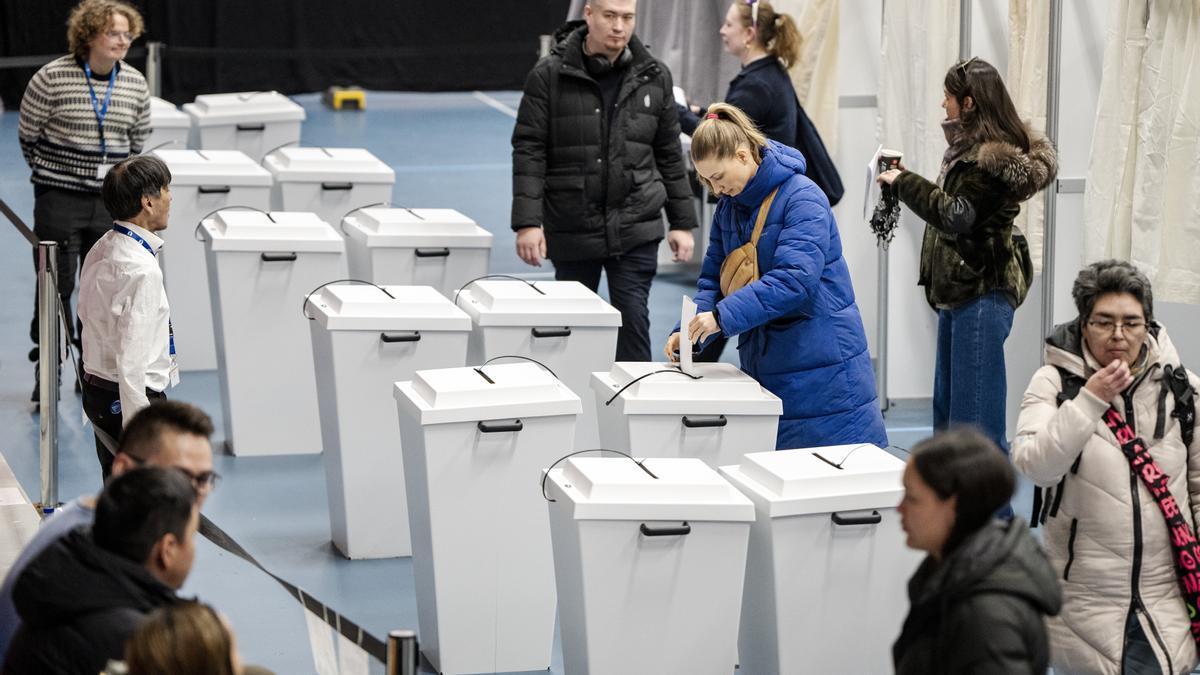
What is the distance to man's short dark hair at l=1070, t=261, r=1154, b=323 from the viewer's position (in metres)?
3.69

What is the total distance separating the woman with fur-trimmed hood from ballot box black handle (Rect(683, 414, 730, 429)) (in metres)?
1.21

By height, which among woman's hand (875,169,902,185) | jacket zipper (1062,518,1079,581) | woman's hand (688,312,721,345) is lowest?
jacket zipper (1062,518,1079,581)

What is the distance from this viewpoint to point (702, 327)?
454 cm

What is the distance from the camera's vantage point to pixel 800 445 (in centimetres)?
466

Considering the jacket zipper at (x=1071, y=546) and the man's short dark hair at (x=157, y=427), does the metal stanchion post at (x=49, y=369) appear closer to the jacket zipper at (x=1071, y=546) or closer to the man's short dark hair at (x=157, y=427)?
the man's short dark hair at (x=157, y=427)

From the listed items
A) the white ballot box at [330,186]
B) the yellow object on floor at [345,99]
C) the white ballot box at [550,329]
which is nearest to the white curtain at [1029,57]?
the white ballot box at [550,329]

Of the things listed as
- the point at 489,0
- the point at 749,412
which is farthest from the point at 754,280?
the point at 489,0

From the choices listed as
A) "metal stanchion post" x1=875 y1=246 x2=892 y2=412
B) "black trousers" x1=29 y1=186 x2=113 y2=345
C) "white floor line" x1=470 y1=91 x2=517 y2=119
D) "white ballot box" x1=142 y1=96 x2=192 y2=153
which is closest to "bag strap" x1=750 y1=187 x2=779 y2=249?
"metal stanchion post" x1=875 y1=246 x2=892 y2=412

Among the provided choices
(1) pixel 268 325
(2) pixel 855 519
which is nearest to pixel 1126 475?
(2) pixel 855 519

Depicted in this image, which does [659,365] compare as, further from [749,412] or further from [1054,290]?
[1054,290]

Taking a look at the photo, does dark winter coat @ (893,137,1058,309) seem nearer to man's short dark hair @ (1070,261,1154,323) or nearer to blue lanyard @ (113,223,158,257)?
man's short dark hair @ (1070,261,1154,323)

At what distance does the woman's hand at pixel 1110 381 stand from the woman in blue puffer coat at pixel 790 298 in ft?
3.19

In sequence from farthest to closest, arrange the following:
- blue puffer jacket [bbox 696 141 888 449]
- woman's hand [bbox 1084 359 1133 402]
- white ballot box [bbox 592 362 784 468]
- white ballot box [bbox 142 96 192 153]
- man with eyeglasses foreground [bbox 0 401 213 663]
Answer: white ballot box [bbox 142 96 192 153] → white ballot box [bbox 592 362 784 468] → blue puffer jacket [bbox 696 141 888 449] → woman's hand [bbox 1084 359 1133 402] → man with eyeglasses foreground [bbox 0 401 213 663]

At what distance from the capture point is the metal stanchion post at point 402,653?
268 centimetres
